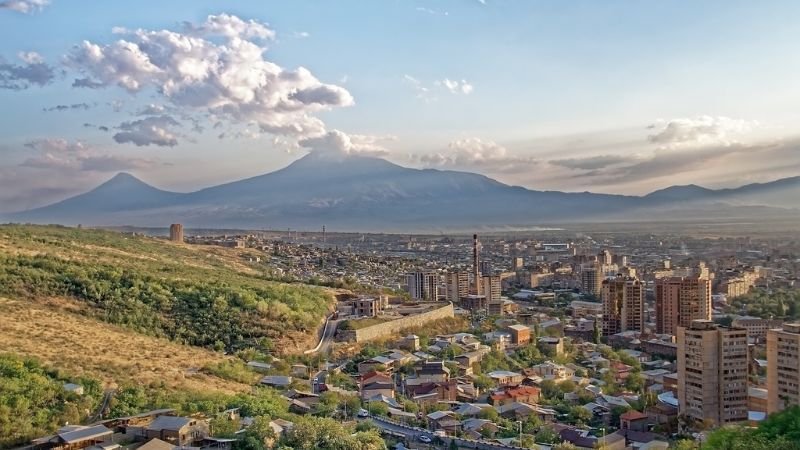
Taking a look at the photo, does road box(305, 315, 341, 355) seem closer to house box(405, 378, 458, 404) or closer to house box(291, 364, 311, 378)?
house box(291, 364, 311, 378)

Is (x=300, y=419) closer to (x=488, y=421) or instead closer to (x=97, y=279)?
(x=488, y=421)

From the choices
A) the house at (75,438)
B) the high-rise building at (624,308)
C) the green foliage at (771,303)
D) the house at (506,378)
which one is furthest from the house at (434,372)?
the green foliage at (771,303)

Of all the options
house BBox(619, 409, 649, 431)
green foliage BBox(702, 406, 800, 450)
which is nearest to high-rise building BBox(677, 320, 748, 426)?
house BBox(619, 409, 649, 431)

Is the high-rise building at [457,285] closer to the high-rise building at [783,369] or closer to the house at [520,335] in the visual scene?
the house at [520,335]

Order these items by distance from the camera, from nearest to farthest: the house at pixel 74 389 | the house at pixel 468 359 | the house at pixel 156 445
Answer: the house at pixel 156 445
the house at pixel 74 389
the house at pixel 468 359

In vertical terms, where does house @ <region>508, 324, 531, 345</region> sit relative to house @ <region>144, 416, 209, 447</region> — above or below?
below

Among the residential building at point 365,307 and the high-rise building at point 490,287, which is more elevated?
the residential building at point 365,307
